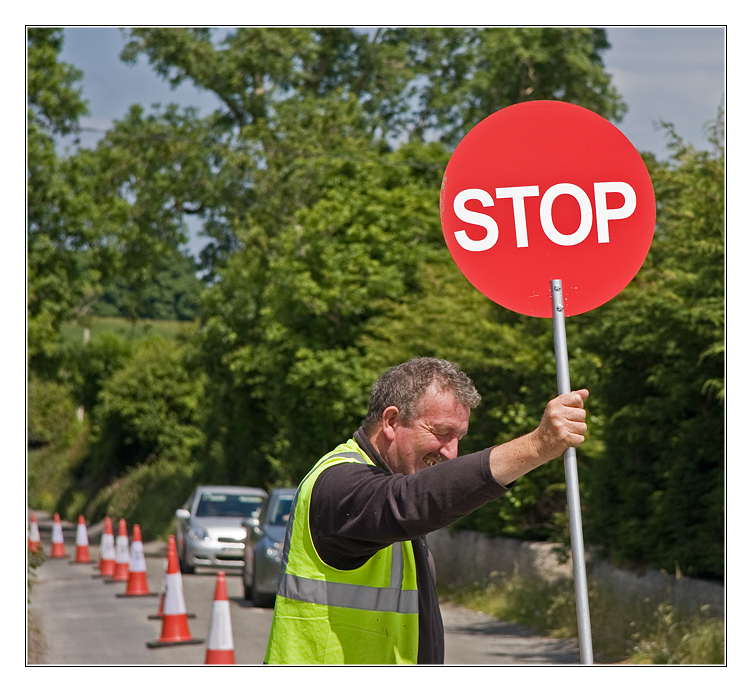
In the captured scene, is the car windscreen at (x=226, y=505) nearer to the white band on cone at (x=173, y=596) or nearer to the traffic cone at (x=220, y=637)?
the white band on cone at (x=173, y=596)

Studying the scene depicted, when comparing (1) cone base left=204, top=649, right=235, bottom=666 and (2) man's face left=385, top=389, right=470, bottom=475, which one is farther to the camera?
(1) cone base left=204, top=649, right=235, bottom=666

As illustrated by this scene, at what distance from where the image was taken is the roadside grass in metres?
8.59

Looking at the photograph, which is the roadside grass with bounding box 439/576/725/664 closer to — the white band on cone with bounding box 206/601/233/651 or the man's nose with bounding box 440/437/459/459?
the white band on cone with bounding box 206/601/233/651

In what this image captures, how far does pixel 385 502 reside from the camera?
2602mm

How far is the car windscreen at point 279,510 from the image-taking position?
1523 cm

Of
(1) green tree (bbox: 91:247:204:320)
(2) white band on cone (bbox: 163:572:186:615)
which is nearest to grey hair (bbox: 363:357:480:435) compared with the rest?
(2) white band on cone (bbox: 163:572:186:615)

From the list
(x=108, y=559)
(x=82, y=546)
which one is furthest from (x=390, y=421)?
(x=82, y=546)

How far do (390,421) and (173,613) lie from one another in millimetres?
8707

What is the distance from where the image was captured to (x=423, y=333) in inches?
627

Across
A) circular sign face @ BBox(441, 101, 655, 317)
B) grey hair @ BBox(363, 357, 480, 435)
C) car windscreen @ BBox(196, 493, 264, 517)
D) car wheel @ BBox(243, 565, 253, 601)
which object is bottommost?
car wheel @ BBox(243, 565, 253, 601)

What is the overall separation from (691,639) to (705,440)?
178cm

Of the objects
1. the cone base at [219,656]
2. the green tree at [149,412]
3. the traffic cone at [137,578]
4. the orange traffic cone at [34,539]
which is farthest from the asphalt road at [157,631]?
the green tree at [149,412]

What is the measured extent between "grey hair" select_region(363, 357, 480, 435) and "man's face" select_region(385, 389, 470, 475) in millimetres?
20

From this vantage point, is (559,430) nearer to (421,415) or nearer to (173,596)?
(421,415)
